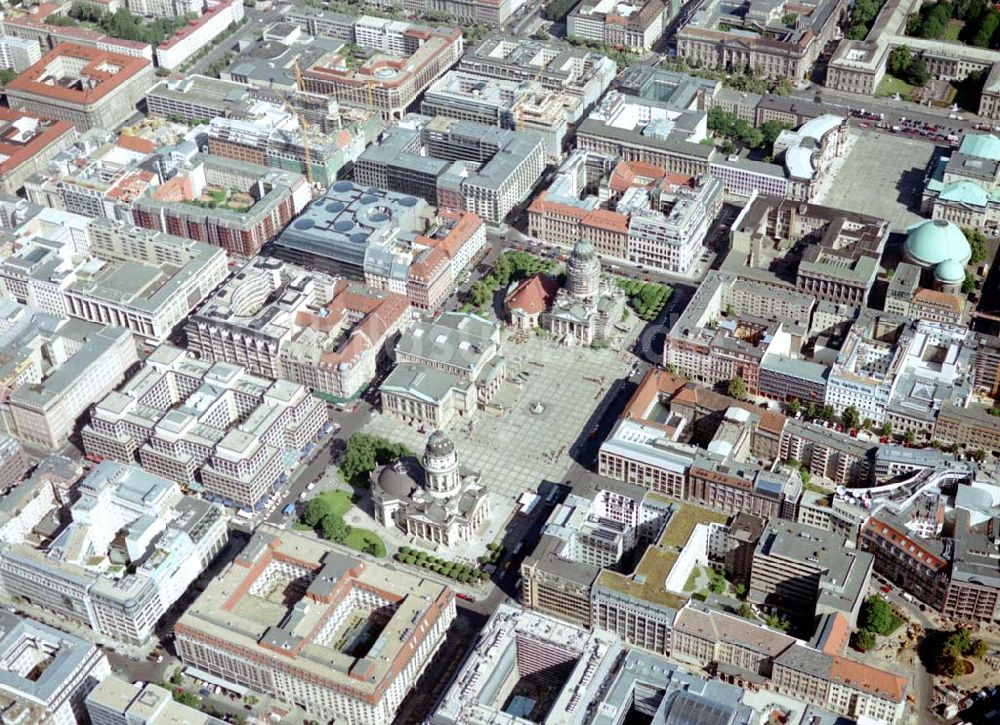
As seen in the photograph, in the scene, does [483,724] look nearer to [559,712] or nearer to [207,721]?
[559,712]

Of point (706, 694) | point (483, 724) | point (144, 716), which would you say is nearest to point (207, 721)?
point (144, 716)

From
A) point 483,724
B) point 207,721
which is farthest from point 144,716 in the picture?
point 483,724

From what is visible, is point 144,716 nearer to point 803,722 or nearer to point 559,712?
point 559,712

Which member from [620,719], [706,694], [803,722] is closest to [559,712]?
[620,719]

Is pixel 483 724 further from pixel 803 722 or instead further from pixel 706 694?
pixel 803 722

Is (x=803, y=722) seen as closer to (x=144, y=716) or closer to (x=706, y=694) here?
(x=706, y=694)

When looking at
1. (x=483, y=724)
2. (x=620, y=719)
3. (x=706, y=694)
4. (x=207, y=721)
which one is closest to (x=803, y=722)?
(x=706, y=694)
